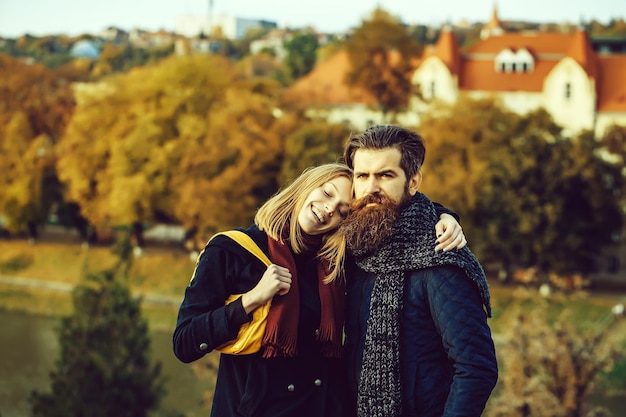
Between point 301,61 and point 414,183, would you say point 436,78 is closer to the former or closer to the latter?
point 301,61

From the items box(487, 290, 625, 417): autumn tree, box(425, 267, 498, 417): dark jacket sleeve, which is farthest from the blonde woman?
box(487, 290, 625, 417): autumn tree

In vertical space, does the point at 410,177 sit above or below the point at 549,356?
above

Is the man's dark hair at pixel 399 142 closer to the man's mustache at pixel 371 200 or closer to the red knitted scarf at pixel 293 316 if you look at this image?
the man's mustache at pixel 371 200

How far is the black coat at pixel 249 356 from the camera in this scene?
351 cm

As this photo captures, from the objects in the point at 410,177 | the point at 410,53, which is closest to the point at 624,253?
the point at 410,53

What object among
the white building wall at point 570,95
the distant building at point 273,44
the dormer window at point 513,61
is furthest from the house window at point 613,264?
the distant building at point 273,44

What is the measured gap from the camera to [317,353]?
3.61 meters

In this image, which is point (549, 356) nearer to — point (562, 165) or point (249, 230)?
point (562, 165)

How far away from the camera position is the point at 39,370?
20516 mm

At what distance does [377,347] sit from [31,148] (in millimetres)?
29396

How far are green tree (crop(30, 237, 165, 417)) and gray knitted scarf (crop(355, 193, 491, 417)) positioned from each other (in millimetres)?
8306

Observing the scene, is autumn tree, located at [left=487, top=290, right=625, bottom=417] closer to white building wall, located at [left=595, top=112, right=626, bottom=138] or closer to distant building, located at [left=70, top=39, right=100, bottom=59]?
white building wall, located at [left=595, top=112, right=626, bottom=138]

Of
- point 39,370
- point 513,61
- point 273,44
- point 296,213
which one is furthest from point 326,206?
point 273,44

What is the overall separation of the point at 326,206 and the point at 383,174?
26cm
